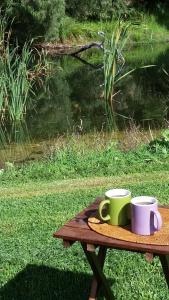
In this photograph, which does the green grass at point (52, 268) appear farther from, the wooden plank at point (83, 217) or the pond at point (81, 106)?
the pond at point (81, 106)

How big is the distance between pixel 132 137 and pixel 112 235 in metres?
7.37

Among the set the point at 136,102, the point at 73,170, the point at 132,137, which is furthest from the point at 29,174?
the point at 136,102

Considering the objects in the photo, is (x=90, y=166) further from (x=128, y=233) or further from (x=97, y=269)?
(x=128, y=233)

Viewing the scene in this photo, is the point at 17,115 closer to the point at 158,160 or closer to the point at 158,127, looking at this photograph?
the point at 158,127

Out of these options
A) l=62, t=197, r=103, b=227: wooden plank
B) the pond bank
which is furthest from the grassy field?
the pond bank

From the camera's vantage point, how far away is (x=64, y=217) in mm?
5863

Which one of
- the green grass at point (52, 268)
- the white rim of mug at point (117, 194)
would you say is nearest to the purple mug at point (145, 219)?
the white rim of mug at point (117, 194)

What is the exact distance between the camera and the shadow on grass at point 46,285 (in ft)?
13.8

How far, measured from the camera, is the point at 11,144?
1252cm

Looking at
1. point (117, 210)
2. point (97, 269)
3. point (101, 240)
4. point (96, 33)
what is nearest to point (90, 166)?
point (97, 269)

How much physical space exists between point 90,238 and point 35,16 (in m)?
24.6

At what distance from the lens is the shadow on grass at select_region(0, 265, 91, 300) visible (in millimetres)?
4191

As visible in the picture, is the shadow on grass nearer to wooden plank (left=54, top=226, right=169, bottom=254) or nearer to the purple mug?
wooden plank (left=54, top=226, right=169, bottom=254)

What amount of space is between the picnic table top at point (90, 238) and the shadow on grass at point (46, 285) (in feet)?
3.37
